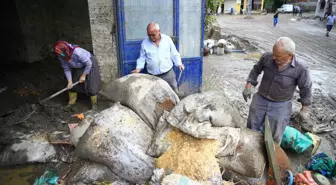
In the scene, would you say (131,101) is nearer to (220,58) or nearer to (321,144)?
(321,144)

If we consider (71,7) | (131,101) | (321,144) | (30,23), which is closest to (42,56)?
(30,23)

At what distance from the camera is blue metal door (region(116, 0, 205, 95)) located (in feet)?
14.2

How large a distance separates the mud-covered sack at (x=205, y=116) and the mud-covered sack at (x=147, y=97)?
1.04 feet

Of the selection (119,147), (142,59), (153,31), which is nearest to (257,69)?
(153,31)

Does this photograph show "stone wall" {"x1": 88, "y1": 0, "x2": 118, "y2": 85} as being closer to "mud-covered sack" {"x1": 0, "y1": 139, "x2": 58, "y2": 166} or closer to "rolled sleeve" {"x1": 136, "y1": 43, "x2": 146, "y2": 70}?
"rolled sleeve" {"x1": 136, "y1": 43, "x2": 146, "y2": 70}

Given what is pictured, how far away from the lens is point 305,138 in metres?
3.40

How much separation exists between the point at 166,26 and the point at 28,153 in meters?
2.97

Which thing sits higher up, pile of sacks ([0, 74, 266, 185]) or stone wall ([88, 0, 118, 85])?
stone wall ([88, 0, 118, 85])

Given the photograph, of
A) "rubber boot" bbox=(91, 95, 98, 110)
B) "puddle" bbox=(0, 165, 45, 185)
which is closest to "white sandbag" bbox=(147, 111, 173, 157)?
"puddle" bbox=(0, 165, 45, 185)

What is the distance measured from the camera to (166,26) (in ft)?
15.1

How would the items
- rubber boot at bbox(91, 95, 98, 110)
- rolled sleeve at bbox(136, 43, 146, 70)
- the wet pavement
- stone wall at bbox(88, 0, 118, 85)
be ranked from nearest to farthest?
rolled sleeve at bbox(136, 43, 146, 70)
stone wall at bbox(88, 0, 118, 85)
rubber boot at bbox(91, 95, 98, 110)
the wet pavement

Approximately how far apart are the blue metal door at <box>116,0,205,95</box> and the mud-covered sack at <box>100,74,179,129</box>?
66.2 inches

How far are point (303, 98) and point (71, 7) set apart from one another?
309 inches

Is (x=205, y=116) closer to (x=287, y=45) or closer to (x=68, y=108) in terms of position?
(x=287, y=45)
